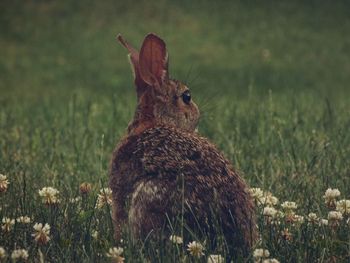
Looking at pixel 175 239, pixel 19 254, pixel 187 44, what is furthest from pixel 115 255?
pixel 187 44

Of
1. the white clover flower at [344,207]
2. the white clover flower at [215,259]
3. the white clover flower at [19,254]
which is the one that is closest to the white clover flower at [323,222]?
the white clover flower at [344,207]

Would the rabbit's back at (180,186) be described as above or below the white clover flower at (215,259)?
above

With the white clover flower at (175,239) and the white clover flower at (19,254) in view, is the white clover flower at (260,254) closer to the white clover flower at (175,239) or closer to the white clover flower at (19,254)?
the white clover flower at (175,239)

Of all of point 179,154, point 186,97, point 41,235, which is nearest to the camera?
point 41,235

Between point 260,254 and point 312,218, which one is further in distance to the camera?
point 312,218

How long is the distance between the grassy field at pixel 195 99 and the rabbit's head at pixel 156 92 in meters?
0.49

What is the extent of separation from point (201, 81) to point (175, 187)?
1284cm

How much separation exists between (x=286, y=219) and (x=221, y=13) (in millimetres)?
20258

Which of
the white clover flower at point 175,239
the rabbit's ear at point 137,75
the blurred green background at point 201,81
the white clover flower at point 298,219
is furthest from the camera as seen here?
the blurred green background at point 201,81

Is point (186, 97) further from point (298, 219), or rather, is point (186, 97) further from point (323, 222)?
point (323, 222)

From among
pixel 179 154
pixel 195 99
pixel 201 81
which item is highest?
pixel 179 154

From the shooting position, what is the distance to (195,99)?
10.7 meters

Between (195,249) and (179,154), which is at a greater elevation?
(179,154)

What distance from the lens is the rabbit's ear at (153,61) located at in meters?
4.44
